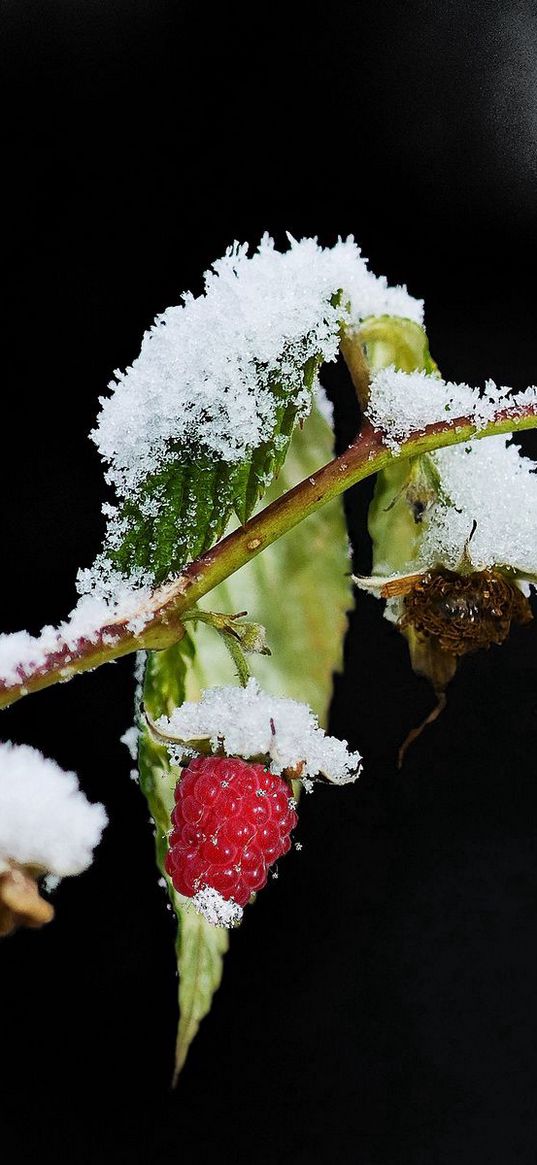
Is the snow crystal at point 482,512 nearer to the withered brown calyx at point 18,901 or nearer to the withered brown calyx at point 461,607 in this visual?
→ the withered brown calyx at point 461,607

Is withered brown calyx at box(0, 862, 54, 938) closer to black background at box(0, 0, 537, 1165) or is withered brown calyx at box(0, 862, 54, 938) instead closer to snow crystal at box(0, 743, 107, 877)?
snow crystal at box(0, 743, 107, 877)

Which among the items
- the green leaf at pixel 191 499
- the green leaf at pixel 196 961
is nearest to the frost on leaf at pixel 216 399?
the green leaf at pixel 191 499

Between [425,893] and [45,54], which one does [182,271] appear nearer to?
[45,54]

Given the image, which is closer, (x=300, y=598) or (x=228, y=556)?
(x=228, y=556)

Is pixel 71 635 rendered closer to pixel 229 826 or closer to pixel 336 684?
pixel 229 826

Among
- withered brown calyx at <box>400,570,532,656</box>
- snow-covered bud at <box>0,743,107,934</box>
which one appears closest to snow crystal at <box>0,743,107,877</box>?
snow-covered bud at <box>0,743,107,934</box>

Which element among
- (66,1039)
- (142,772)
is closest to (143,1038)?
(66,1039)

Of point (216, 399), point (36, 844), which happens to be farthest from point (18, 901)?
point (216, 399)
